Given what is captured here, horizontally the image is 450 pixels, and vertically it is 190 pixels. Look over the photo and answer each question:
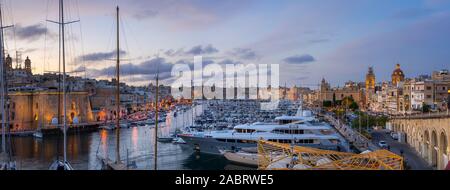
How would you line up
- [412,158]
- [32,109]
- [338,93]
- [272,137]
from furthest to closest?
[338,93]
[32,109]
[272,137]
[412,158]

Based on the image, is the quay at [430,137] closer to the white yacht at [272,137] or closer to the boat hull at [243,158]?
the white yacht at [272,137]

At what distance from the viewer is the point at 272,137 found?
651 inches

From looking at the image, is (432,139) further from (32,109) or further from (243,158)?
(32,109)

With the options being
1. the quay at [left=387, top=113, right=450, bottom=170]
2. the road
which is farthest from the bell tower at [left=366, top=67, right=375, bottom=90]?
the road

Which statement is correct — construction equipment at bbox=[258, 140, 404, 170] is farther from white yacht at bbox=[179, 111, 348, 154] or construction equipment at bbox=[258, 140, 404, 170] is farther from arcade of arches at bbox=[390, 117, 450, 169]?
white yacht at bbox=[179, 111, 348, 154]

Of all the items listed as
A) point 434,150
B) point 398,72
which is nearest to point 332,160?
point 434,150

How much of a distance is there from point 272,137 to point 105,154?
23.0 ft

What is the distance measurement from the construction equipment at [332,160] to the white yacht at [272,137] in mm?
6365

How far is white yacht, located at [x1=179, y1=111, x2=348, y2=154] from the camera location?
1645cm

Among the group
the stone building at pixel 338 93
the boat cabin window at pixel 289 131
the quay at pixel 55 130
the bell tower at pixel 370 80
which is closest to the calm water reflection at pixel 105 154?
the quay at pixel 55 130
